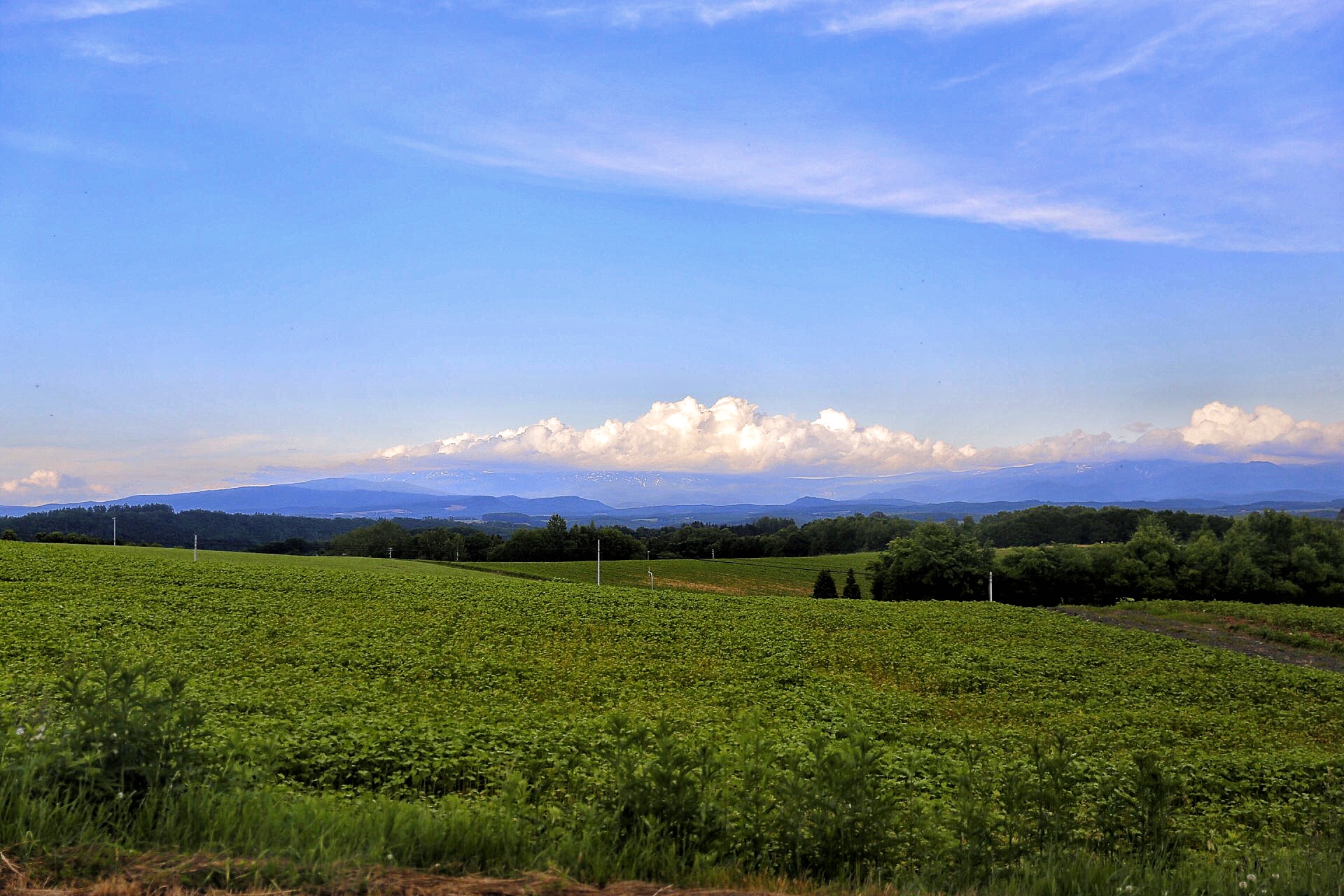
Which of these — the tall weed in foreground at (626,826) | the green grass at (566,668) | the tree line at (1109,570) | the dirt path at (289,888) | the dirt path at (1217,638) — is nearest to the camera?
the dirt path at (289,888)

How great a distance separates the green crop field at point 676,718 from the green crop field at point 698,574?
85.9 ft

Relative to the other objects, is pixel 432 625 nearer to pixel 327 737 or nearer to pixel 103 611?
pixel 103 611

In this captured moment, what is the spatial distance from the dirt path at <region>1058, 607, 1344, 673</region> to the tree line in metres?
20.5

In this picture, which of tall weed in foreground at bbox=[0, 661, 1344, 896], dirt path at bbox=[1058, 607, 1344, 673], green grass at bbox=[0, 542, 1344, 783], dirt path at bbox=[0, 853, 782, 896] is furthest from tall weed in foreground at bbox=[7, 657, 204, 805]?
dirt path at bbox=[1058, 607, 1344, 673]

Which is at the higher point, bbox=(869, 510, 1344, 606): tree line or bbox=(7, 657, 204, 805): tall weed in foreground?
bbox=(7, 657, 204, 805): tall weed in foreground

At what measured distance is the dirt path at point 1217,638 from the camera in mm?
31062

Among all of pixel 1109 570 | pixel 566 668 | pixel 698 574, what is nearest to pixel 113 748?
pixel 566 668

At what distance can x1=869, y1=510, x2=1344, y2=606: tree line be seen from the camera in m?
64.8

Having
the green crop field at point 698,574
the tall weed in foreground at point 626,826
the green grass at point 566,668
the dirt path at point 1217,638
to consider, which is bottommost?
the green crop field at point 698,574

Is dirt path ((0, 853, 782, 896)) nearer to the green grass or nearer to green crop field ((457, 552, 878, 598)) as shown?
the green grass

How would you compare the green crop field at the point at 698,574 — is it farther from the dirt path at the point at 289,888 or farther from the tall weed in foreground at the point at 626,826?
the dirt path at the point at 289,888

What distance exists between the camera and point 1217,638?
115 feet

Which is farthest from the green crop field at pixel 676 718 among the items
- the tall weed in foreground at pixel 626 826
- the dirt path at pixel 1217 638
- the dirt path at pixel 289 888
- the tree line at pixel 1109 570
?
the tree line at pixel 1109 570

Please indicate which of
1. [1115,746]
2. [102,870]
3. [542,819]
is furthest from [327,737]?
[1115,746]
